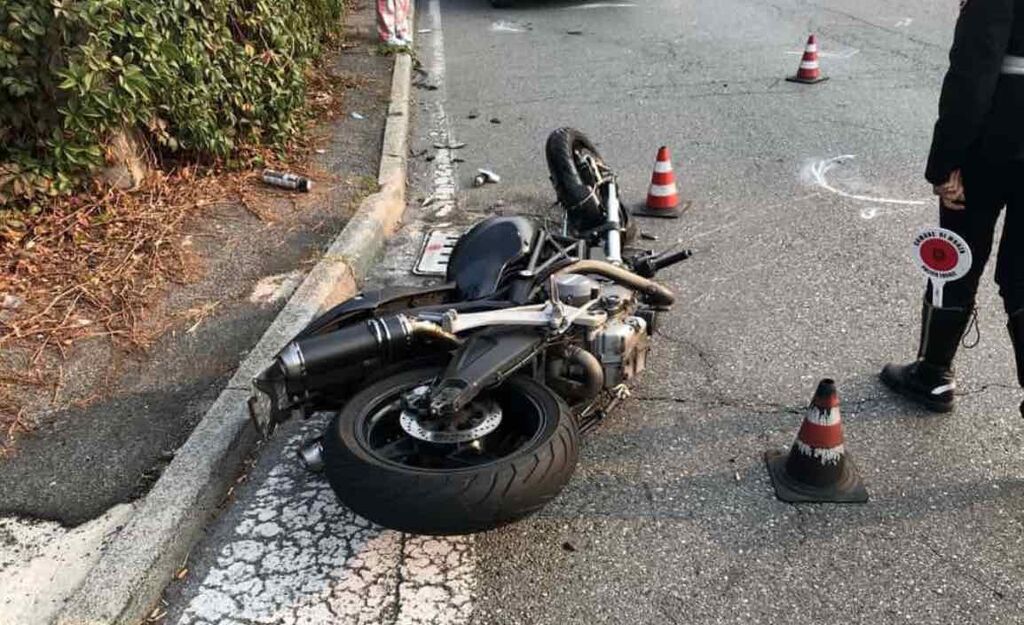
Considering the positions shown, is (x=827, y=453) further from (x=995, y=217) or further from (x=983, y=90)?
(x=983, y=90)

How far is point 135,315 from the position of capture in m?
4.11

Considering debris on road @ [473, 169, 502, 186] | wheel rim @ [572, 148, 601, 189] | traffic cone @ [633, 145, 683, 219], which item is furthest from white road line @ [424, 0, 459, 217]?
traffic cone @ [633, 145, 683, 219]

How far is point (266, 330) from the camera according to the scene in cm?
402

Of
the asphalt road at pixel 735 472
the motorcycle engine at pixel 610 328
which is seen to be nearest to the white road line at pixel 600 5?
the asphalt road at pixel 735 472

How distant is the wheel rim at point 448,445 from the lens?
274 centimetres

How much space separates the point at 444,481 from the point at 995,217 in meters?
2.34

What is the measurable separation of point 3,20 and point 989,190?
4477mm

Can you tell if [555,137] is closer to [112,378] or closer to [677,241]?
[677,241]

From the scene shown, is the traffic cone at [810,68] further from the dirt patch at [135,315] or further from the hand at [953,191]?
the hand at [953,191]

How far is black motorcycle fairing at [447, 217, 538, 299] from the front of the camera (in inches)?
130

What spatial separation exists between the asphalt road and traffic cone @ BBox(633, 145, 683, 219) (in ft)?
0.59

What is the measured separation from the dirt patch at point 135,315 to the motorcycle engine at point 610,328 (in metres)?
1.64

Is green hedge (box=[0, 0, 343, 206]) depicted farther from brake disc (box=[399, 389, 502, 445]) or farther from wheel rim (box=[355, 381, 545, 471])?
brake disc (box=[399, 389, 502, 445])

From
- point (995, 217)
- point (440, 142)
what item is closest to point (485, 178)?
point (440, 142)
